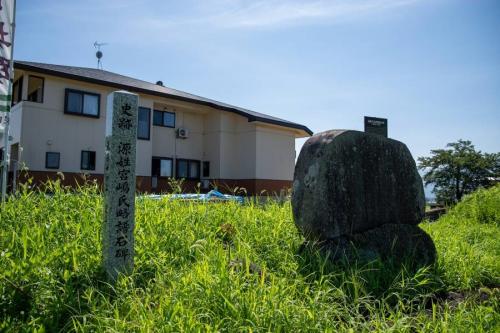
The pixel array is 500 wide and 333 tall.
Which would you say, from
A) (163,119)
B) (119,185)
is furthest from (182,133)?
(119,185)

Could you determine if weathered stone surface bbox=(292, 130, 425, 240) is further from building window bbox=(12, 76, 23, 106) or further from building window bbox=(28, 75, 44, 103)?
building window bbox=(12, 76, 23, 106)

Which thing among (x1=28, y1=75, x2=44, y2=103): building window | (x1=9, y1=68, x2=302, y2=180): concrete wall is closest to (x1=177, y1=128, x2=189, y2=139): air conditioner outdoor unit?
(x1=9, y1=68, x2=302, y2=180): concrete wall

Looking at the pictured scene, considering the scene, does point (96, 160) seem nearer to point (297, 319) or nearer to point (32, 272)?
point (32, 272)

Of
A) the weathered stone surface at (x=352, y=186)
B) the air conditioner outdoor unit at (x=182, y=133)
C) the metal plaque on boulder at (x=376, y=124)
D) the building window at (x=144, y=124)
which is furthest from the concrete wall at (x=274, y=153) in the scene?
the weathered stone surface at (x=352, y=186)

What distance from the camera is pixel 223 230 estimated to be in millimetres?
4977

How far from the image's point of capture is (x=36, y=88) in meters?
17.8

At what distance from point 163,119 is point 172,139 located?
1.16 metres

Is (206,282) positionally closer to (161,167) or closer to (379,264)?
(379,264)

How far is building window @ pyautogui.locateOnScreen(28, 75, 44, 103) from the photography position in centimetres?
1641

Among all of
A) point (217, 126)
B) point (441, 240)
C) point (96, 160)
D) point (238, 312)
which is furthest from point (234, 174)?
point (238, 312)

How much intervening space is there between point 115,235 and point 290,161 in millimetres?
20641

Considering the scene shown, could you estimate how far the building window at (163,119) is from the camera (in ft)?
67.3

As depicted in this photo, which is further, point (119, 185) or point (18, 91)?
point (18, 91)

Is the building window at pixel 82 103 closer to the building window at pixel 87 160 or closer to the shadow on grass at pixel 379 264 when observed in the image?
the building window at pixel 87 160
